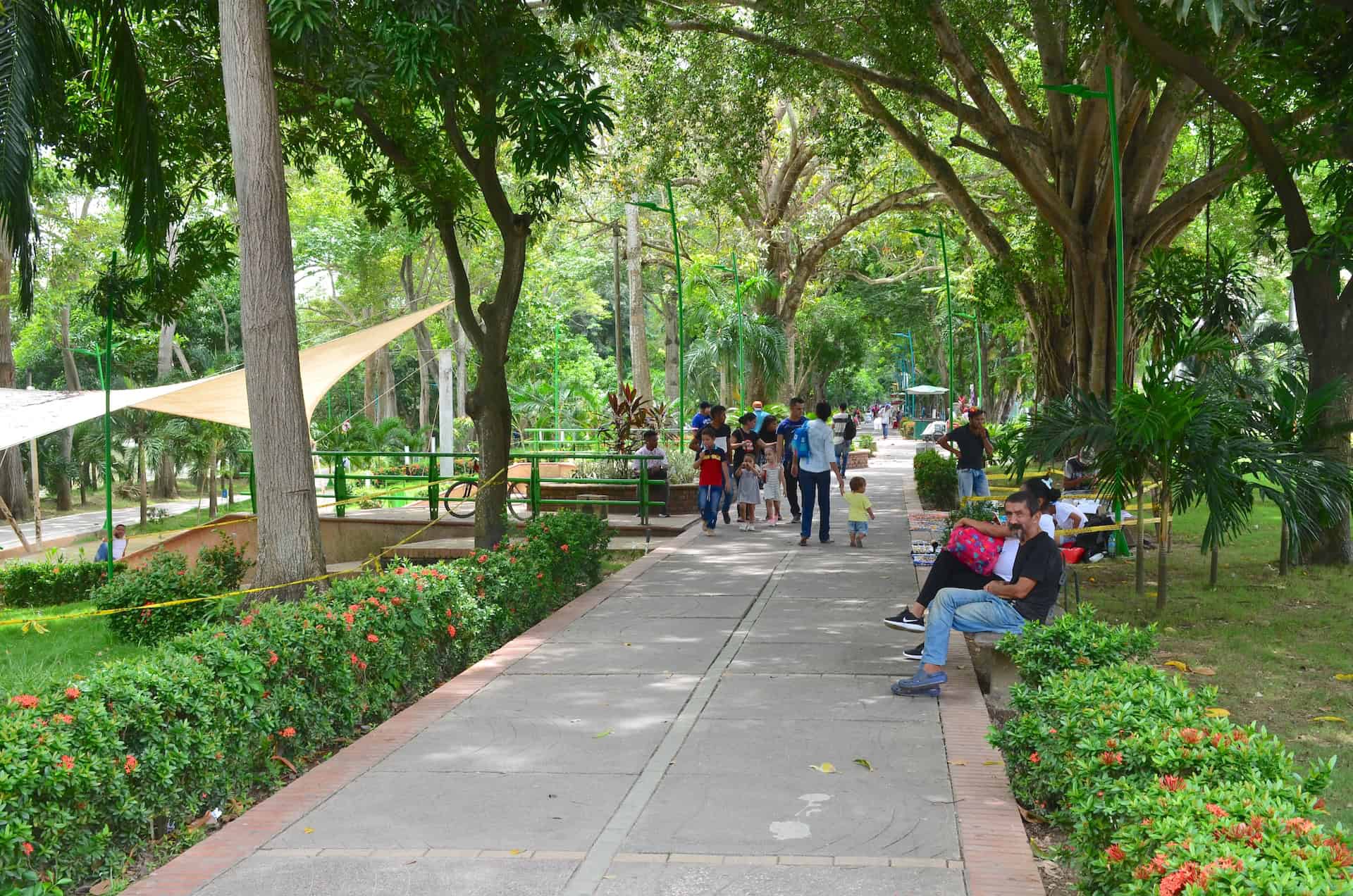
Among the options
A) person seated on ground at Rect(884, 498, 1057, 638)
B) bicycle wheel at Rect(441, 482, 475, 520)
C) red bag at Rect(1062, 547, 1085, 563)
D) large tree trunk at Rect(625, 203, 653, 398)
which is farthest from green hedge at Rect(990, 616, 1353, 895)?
large tree trunk at Rect(625, 203, 653, 398)

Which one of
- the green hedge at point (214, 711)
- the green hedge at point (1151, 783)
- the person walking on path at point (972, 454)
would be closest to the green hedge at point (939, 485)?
the person walking on path at point (972, 454)

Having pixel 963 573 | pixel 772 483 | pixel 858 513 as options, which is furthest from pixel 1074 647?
pixel 772 483

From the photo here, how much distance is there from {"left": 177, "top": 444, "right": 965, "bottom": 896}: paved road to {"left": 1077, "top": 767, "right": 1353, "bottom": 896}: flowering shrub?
0.76 metres

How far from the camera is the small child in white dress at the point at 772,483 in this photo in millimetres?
16266

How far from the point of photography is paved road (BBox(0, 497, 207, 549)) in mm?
27781

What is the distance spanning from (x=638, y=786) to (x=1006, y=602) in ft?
9.03

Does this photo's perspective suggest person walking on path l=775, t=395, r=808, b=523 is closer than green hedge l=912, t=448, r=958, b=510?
Yes

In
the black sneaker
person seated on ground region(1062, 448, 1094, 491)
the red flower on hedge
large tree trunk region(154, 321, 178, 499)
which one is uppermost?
large tree trunk region(154, 321, 178, 499)

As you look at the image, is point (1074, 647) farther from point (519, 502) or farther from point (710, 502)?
point (519, 502)

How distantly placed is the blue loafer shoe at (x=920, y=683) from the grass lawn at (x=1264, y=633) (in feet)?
5.32

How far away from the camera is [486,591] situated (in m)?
8.65

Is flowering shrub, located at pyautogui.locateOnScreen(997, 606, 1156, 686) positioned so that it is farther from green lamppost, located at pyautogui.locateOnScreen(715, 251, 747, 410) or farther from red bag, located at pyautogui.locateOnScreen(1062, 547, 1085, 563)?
green lamppost, located at pyautogui.locateOnScreen(715, 251, 747, 410)

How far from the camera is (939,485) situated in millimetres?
18656

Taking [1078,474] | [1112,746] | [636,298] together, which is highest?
[636,298]
